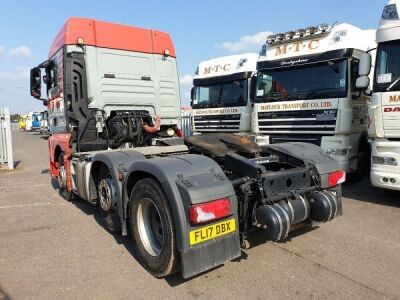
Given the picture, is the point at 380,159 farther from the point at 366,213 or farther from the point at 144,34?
the point at 144,34

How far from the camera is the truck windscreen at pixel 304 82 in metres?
7.29

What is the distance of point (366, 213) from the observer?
220 inches

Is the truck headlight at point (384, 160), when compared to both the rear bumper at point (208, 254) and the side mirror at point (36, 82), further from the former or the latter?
the side mirror at point (36, 82)

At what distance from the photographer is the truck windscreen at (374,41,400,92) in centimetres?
570

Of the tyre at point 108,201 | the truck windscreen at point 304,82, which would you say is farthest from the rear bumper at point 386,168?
the tyre at point 108,201

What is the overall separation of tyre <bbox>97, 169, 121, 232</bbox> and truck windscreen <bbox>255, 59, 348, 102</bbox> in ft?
15.8

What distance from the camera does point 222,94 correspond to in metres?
10.8

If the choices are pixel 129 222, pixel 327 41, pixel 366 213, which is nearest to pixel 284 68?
pixel 327 41

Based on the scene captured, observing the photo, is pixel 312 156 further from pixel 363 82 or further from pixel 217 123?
pixel 217 123

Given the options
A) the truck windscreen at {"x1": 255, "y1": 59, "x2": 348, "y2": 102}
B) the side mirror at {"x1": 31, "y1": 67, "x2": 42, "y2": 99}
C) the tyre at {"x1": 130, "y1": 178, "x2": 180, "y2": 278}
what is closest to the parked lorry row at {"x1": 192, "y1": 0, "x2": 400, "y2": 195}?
the truck windscreen at {"x1": 255, "y1": 59, "x2": 348, "y2": 102}

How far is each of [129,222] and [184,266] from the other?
51.5 inches

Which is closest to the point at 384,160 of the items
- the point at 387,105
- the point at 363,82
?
the point at 387,105

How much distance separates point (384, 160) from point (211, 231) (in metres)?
4.01

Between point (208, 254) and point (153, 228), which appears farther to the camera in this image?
point (153, 228)
